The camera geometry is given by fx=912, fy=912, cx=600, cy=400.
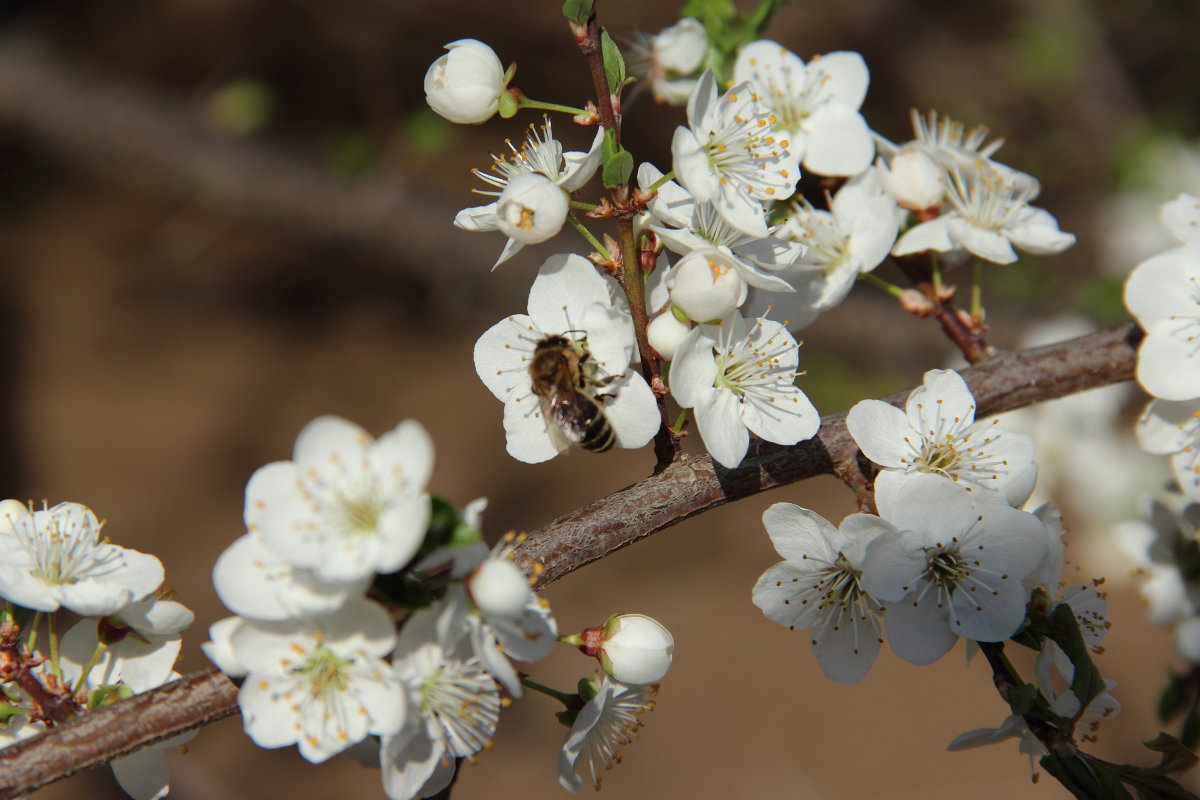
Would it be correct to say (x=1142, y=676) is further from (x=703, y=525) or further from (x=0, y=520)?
(x=0, y=520)

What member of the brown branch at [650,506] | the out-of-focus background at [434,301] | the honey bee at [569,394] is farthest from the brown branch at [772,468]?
the out-of-focus background at [434,301]

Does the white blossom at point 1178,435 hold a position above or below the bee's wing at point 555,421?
below

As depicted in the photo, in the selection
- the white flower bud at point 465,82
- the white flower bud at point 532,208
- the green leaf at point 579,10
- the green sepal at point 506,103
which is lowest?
the white flower bud at point 532,208

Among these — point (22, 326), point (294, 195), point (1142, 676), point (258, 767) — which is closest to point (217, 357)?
point (22, 326)

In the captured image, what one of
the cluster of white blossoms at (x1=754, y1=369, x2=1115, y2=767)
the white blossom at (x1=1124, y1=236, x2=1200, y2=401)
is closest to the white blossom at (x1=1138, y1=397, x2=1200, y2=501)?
the white blossom at (x1=1124, y1=236, x2=1200, y2=401)

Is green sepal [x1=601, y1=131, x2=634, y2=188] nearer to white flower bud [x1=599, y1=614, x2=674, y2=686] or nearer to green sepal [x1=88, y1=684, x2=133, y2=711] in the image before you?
white flower bud [x1=599, y1=614, x2=674, y2=686]

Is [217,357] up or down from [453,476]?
up

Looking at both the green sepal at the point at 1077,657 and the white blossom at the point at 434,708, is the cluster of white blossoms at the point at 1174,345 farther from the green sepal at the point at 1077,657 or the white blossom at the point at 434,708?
the white blossom at the point at 434,708
